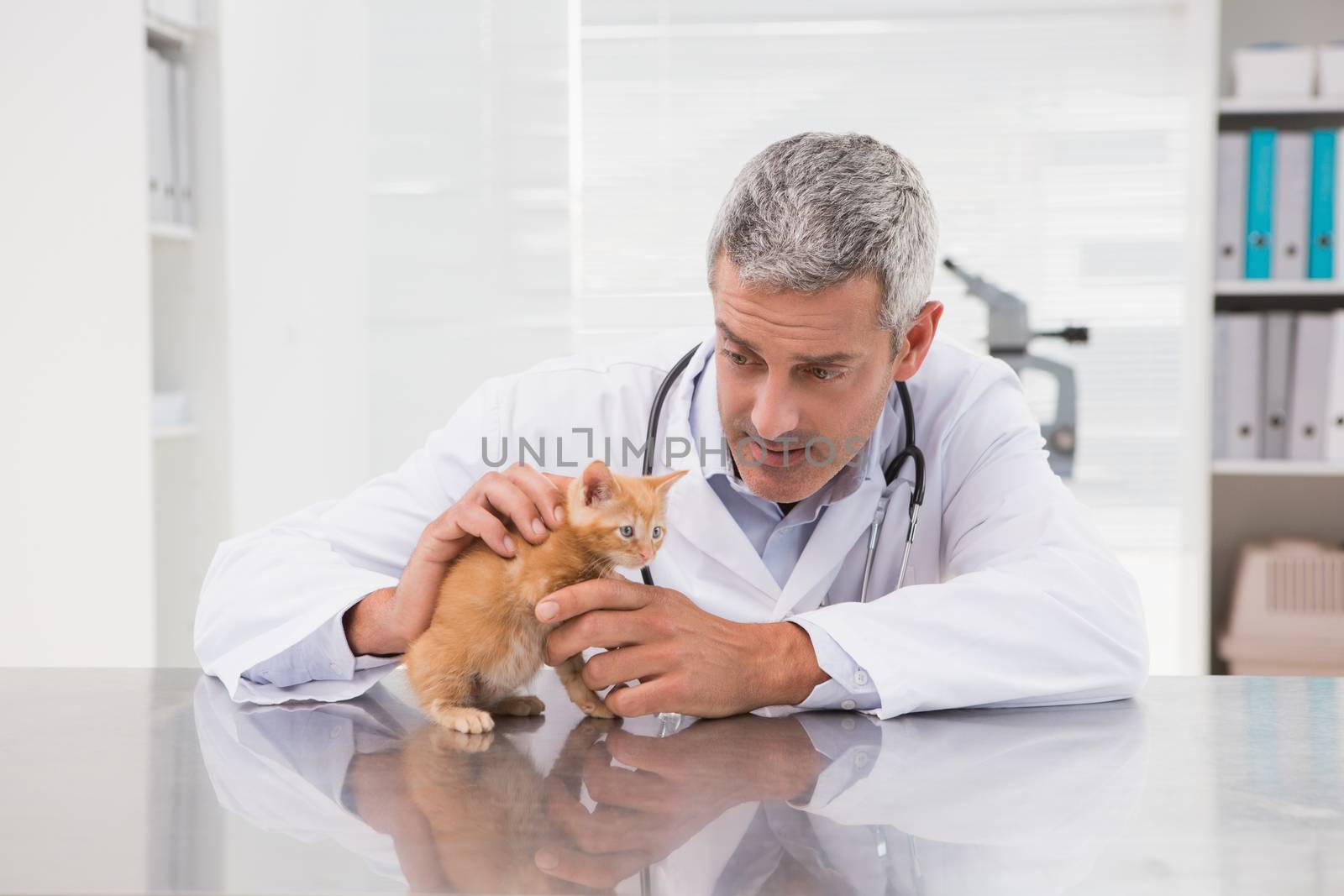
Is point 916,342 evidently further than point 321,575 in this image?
Yes

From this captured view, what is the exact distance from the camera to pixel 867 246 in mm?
1255

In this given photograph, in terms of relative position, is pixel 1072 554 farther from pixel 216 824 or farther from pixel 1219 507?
pixel 1219 507

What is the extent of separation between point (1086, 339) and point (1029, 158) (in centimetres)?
100

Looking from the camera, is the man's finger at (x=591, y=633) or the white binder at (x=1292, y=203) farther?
the white binder at (x=1292, y=203)

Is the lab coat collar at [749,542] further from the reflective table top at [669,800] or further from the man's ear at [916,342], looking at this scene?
the reflective table top at [669,800]

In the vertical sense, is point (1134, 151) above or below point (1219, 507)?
above

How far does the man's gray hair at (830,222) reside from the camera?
48.6 inches

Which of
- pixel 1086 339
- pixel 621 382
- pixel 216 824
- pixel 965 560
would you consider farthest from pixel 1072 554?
pixel 1086 339

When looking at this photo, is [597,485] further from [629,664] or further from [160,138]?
[160,138]

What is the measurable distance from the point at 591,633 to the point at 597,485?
13 cm

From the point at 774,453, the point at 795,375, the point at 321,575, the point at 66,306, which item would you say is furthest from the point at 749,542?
the point at 66,306

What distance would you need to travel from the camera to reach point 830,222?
4.08ft

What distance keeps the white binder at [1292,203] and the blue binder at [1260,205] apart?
0.05 ft

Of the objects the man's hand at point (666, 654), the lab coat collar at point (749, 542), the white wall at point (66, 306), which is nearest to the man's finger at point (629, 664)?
the man's hand at point (666, 654)
